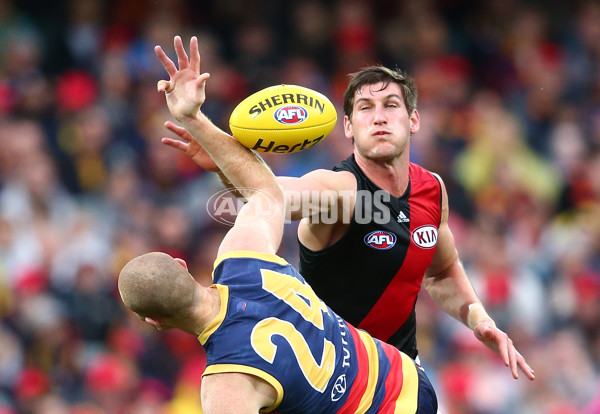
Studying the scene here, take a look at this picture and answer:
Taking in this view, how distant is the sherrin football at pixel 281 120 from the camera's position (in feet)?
14.9

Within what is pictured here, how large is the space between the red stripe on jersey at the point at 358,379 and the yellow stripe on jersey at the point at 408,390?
0.87ft

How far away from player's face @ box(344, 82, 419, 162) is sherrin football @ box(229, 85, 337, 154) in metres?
0.57

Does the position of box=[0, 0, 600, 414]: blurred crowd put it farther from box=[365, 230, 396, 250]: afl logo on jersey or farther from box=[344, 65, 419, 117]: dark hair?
box=[344, 65, 419, 117]: dark hair

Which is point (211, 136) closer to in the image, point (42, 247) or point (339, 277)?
point (339, 277)

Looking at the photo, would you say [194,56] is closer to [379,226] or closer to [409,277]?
[379,226]

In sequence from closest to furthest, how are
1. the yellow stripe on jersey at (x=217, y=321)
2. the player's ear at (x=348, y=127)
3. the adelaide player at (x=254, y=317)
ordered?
the adelaide player at (x=254, y=317), the yellow stripe on jersey at (x=217, y=321), the player's ear at (x=348, y=127)

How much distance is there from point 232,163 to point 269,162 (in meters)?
6.33

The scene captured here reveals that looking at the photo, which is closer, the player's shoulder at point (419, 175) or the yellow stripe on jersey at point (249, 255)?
the yellow stripe on jersey at point (249, 255)

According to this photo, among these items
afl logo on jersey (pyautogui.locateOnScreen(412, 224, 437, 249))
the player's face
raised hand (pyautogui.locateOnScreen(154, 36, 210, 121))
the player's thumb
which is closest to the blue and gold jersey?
raised hand (pyautogui.locateOnScreen(154, 36, 210, 121))

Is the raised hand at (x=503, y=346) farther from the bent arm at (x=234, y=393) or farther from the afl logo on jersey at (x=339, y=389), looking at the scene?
the bent arm at (x=234, y=393)

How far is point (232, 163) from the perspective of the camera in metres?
4.43

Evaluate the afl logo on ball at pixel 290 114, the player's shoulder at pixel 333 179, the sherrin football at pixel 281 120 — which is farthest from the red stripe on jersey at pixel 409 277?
the afl logo on ball at pixel 290 114

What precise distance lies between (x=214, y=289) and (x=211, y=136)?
75 cm

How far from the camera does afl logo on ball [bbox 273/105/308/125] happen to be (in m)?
4.58
